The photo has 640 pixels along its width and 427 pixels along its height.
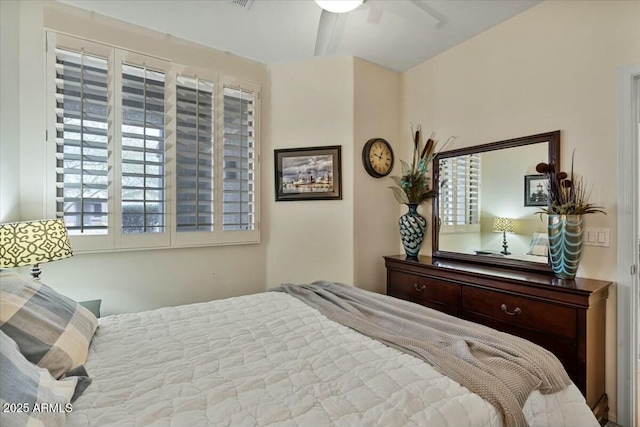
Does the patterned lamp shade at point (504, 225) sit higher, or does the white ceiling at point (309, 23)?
the white ceiling at point (309, 23)

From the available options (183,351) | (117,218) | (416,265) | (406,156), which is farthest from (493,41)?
(117,218)

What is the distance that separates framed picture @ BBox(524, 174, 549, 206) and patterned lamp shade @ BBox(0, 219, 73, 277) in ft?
9.80

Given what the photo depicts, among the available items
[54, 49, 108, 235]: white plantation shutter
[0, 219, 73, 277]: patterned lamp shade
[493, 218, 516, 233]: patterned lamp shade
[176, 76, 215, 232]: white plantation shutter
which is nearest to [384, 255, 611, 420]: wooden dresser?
[493, 218, 516, 233]: patterned lamp shade

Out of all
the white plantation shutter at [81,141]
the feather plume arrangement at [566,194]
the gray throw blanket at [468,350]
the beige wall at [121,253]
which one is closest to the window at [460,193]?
the feather plume arrangement at [566,194]

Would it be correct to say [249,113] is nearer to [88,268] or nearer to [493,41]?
[88,268]

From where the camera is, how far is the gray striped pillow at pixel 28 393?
0.73 meters

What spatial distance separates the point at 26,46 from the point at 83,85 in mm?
357

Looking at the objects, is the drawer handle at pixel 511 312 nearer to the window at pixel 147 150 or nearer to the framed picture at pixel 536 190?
the framed picture at pixel 536 190

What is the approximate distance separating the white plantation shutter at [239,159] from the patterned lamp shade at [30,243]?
4.04 feet

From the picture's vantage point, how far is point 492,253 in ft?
7.93

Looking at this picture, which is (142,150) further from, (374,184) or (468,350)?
(468,350)

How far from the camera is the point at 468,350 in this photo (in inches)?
46.8

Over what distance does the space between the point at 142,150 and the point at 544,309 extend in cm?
294

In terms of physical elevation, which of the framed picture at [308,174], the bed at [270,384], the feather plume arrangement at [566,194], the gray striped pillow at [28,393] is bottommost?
the bed at [270,384]
